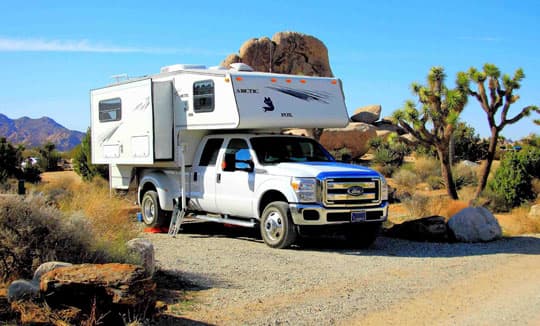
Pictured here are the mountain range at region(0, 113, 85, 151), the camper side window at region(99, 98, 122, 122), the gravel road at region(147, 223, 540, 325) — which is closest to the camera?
the gravel road at region(147, 223, 540, 325)

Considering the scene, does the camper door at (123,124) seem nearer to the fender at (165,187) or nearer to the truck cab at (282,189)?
the fender at (165,187)

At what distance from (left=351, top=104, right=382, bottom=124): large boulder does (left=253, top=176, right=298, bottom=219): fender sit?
1228 inches

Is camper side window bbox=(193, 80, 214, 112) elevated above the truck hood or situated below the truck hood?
above

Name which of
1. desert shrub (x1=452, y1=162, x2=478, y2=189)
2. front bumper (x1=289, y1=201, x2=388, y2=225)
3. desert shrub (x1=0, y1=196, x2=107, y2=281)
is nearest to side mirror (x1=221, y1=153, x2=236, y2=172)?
front bumper (x1=289, y1=201, x2=388, y2=225)

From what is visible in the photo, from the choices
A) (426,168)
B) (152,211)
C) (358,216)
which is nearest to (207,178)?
(152,211)

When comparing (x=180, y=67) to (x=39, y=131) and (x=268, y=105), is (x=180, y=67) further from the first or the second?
(x=39, y=131)

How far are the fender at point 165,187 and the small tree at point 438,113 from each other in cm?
813

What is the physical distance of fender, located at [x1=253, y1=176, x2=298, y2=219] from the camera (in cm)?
1157

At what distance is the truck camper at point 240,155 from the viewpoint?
1159 cm

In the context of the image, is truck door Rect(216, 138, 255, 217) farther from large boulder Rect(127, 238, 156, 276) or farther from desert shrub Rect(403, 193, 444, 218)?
desert shrub Rect(403, 193, 444, 218)

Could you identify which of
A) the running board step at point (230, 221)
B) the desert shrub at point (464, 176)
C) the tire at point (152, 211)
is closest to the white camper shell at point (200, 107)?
the tire at point (152, 211)

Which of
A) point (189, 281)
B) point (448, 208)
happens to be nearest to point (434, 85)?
point (448, 208)

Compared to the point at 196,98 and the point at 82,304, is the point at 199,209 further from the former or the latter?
the point at 82,304

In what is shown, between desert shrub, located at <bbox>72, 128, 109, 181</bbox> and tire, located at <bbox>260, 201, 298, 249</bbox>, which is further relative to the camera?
desert shrub, located at <bbox>72, 128, 109, 181</bbox>
